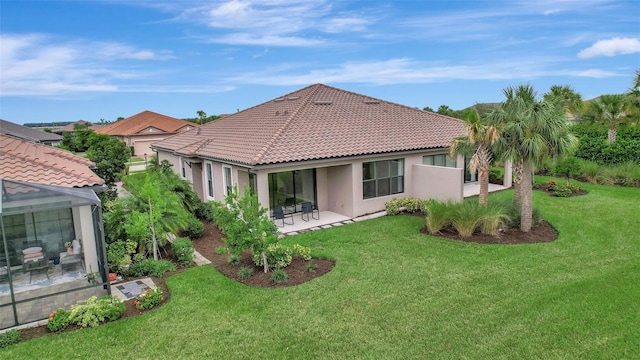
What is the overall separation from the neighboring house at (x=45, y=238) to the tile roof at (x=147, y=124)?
167 ft

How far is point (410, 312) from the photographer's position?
8109 millimetres

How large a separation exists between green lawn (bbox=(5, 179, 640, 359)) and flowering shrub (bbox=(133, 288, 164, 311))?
277 millimetres

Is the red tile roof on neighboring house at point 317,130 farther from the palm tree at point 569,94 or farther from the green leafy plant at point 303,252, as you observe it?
the palm tree at point 569,94

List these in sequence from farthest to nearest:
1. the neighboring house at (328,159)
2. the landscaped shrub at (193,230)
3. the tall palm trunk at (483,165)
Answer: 1. the neighboring house at (328,159)
2. the landscaped shrub at (193,230)
3. the tall palm trunk at (483,165)

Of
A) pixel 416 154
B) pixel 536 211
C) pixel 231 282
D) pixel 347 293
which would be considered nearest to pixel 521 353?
pixel 347 293

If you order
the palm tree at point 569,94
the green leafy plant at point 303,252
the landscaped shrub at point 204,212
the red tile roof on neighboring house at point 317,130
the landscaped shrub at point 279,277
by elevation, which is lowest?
the landscaped shrub at point 279,277

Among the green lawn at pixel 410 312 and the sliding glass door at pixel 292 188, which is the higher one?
the sliding glass door at pixel 292 188

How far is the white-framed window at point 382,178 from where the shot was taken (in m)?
16.6

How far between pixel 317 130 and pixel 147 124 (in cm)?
5026

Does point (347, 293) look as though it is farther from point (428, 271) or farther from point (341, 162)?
point (341, 162)

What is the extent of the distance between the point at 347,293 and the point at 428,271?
2.42m

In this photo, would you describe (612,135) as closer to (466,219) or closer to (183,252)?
(466,219)

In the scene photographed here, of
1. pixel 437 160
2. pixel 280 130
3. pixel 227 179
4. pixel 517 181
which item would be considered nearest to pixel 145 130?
pixel 227 179

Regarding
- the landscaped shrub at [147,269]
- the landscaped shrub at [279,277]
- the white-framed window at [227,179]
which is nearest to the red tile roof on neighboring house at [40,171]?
the landscaped shrub at [147,269]
